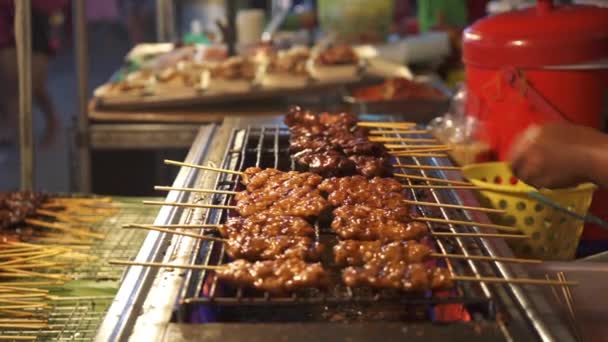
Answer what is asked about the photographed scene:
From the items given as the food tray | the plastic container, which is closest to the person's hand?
the plastic container

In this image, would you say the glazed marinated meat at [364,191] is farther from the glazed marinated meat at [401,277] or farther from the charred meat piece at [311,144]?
the glazed marinated meat at [401,277]

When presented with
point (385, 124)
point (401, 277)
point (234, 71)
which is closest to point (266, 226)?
point (401, 277)

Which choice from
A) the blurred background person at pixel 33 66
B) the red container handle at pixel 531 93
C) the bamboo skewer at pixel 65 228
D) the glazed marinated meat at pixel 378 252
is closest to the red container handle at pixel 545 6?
the red container handle at pixel 531 93

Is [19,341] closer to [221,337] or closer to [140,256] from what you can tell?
[140,256]

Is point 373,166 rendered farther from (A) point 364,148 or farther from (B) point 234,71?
(B) point 234,71

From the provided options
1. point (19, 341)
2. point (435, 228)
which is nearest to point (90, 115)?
point (19, 341)

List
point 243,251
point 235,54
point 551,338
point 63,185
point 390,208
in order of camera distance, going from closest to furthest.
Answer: point 551,338, point 243,251, point 390,208, point 235,54, point 63,185
